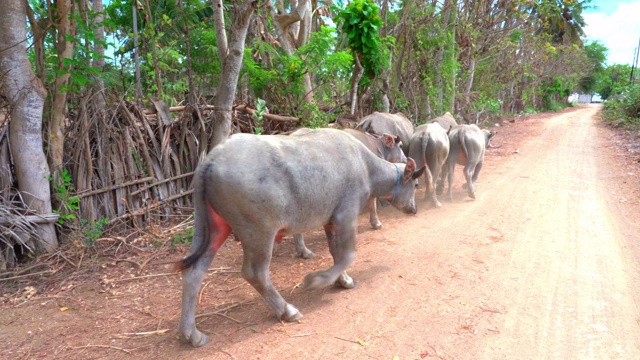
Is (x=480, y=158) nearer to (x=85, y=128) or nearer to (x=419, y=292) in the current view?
(x=419, y=292)

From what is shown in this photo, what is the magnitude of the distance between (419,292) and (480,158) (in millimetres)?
4404

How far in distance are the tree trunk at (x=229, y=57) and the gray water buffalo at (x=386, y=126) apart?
2476mm

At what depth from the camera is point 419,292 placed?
402cm

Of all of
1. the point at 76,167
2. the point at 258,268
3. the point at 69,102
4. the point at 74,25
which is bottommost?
the point at 258,268

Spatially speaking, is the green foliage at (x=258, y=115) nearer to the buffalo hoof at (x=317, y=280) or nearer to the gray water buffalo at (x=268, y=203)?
the gray water buffalo at (x=268, y=203)

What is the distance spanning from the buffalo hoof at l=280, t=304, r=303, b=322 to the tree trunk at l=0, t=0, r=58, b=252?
300cm

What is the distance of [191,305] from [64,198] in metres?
2.49

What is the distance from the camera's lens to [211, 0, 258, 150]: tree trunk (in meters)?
5.65

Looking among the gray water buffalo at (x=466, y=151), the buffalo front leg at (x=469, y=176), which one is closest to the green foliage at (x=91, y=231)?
the gray water buffalo at (x=466, y=151)

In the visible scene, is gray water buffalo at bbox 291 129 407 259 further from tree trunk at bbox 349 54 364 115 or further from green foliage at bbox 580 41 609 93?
green foliage at bbox 580 41 609 93

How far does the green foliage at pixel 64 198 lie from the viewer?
466 cm

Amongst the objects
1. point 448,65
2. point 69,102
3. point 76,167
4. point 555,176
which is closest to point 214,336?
point 76,167

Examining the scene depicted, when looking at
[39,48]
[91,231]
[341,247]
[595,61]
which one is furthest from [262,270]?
[595,61]

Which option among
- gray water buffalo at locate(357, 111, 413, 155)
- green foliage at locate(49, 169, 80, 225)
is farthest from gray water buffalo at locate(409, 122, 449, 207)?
green foliage at locate(49, 169, 80, 225)
